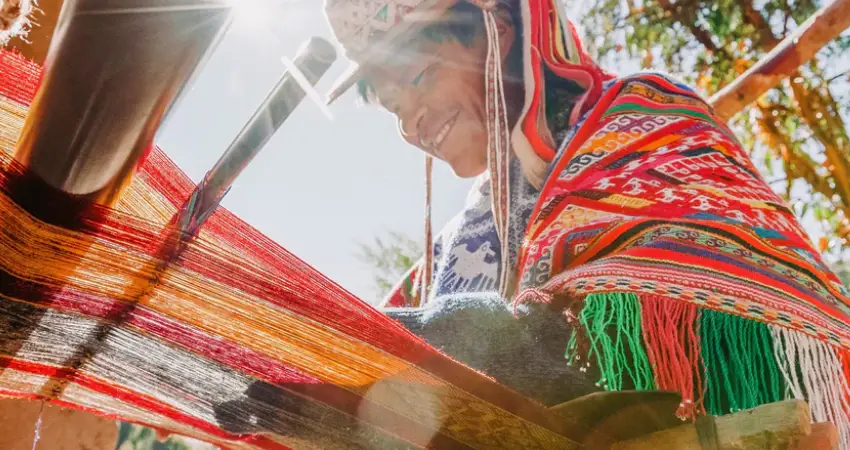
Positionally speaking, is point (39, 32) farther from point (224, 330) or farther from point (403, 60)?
point (403, 60)

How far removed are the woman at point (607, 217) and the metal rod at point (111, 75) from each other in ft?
2.06

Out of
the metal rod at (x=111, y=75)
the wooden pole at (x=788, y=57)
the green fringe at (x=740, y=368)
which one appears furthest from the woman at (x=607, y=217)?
the wooden pole at (x=788, y=57)

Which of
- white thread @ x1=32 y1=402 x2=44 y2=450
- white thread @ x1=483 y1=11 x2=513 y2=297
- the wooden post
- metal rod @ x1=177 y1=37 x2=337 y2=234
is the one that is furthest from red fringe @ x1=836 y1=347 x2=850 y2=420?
white thread @ x1=32 y1=402 x2=44 y2=450

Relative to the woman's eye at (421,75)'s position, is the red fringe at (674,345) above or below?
below

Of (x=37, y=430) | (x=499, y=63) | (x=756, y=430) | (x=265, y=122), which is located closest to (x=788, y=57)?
(x=499, y=63)

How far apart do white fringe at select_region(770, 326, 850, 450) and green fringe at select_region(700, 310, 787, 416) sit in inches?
0.7

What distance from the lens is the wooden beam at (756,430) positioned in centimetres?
78

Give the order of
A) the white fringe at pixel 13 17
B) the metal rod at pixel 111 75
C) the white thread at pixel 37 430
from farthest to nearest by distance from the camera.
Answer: the white thread at pixel 37 430, the white fringe at pixel 13 17, the metal rod at pixel 111 75

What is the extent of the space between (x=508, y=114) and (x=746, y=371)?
0.99 meters

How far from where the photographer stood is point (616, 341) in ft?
3.60

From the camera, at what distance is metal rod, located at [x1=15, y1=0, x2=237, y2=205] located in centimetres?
67

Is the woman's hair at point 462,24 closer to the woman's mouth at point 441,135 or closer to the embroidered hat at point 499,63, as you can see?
the embroidered hat at point 499,63

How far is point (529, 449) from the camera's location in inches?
38.6

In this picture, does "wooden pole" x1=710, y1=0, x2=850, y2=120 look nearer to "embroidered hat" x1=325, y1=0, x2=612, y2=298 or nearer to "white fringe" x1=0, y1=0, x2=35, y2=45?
"embroidered hat" x1=325, y1=0, x2=612, y2=298
